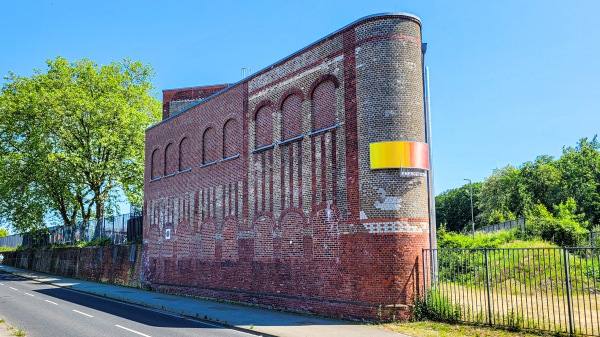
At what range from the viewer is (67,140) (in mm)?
36969

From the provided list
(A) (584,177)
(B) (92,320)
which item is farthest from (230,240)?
(A) (584,177)

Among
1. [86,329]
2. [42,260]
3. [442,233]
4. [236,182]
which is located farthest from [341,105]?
[42,260]

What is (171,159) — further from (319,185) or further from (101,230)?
(101,230)

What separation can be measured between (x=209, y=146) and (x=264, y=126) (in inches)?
186

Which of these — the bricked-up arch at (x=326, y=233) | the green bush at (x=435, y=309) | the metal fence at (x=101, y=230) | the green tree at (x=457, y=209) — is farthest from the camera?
the green tree at (x=457, y=209)

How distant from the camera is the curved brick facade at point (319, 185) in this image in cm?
1564

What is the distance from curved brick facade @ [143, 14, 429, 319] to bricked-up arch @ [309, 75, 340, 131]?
0.04 meters

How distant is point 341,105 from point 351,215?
3.92m

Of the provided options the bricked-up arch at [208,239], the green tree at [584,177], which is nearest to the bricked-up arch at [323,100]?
the bricked-up arch at [208,239]

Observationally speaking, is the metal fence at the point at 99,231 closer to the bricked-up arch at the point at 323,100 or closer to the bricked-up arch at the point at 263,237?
the bricked-up arch at the point at 263,237

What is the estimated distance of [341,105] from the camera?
17250 mm

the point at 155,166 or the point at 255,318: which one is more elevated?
the point at 155,166

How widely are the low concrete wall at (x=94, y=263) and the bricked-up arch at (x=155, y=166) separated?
4.60m

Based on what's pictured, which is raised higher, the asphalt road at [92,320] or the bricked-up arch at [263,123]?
the bricked-up arch at [263,123]
